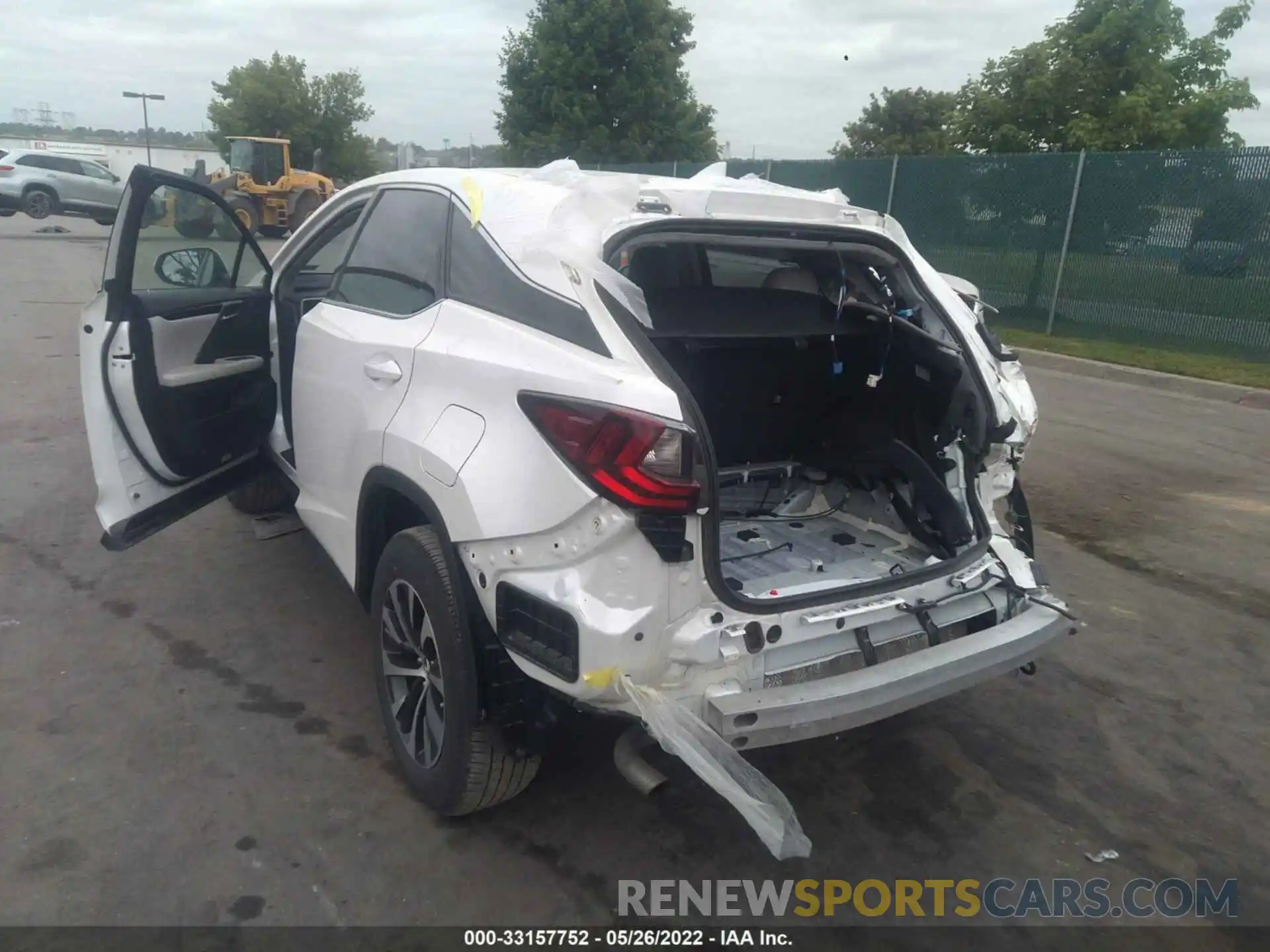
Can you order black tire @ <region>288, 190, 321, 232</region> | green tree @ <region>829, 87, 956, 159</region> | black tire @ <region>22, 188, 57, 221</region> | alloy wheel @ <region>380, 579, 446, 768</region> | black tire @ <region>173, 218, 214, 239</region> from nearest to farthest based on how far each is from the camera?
alloy wheel @ <region>380, 579, 446, 768</region>
black tire @ <region>173, 218, 214, 239</region>
black tire @ <region>22, 188, 57, 221</region>
black tire @ <region>288, 190, 321, 232</region>
green tree @ <region>829, 87, 956, 159</region>

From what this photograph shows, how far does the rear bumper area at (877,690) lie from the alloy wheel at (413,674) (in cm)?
88

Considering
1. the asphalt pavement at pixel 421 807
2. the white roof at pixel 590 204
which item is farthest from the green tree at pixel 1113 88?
the white roof at pixel 590 204

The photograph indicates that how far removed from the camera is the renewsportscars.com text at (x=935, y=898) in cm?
265

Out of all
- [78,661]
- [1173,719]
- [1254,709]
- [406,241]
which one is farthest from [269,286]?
[1254,709]

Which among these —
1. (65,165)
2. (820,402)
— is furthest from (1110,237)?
(65,165)

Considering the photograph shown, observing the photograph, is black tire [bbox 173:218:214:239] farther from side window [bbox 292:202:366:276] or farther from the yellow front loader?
the yellow front loader

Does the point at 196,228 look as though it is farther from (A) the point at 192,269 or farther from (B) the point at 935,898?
(B) the point at 935,898

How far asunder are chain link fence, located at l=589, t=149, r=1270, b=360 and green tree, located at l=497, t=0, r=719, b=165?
14687mm

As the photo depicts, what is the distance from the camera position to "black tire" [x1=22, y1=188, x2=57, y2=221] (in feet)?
80.8

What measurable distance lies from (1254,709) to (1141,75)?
1419 cm

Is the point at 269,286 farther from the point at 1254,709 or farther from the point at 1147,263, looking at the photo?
the point at 1147,263

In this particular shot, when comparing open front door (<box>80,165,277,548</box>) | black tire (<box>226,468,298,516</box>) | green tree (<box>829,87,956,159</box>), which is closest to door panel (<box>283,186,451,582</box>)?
open front door (<box>80,165,277,548</box>)

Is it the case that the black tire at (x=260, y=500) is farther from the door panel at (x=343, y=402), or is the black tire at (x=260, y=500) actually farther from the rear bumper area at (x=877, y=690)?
the rear bumper area at (x=877, y=690)

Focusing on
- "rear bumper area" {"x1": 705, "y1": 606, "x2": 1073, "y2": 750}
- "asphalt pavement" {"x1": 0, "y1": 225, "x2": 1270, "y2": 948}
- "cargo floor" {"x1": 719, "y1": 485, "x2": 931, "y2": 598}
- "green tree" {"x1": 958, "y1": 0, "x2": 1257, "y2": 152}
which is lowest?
"asphalt pavement" {"x1": 0, "y1": 225, "x2": 1270, "y2": 948}
